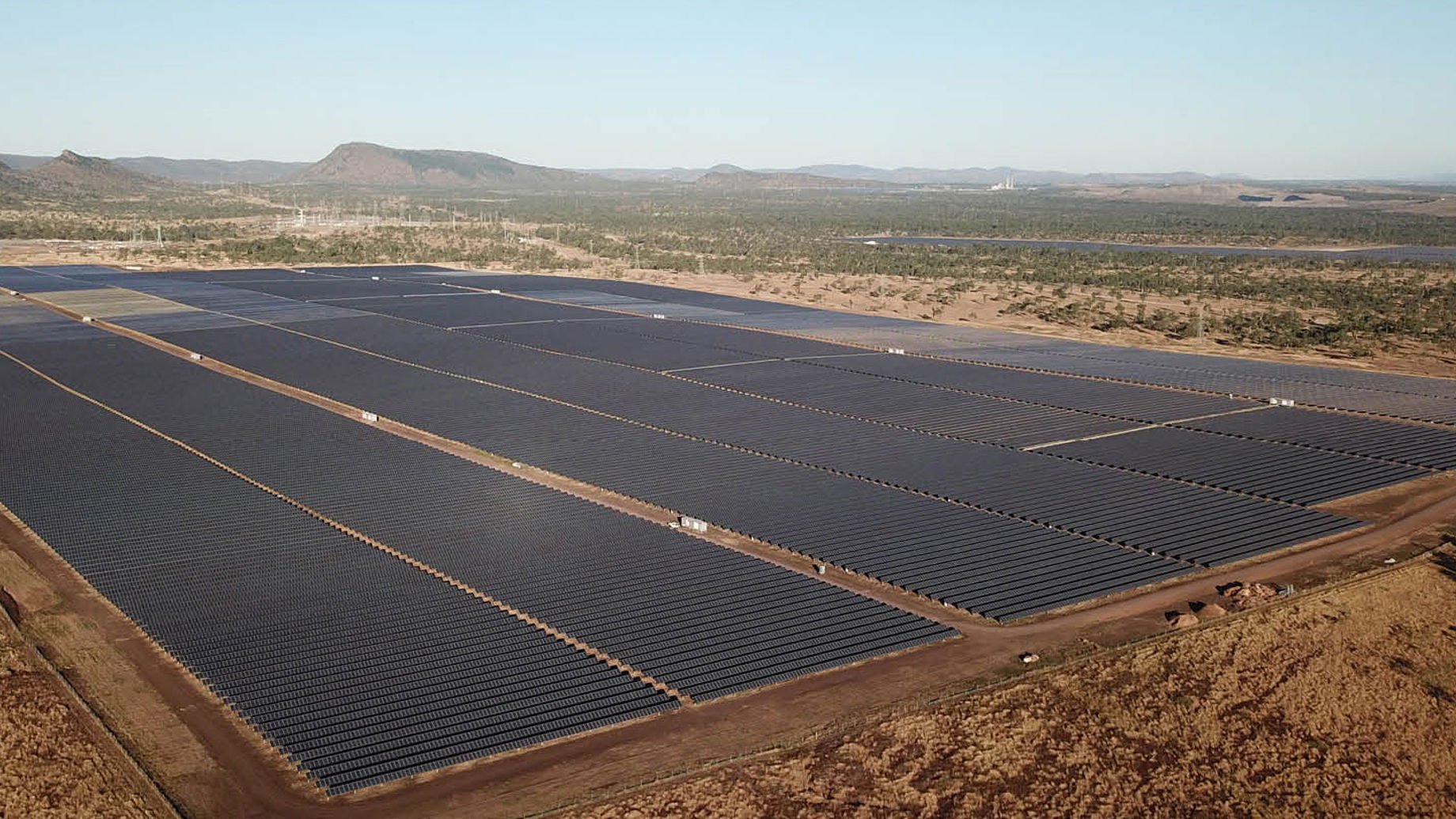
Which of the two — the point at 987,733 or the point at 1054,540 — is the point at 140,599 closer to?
the point at 987,733

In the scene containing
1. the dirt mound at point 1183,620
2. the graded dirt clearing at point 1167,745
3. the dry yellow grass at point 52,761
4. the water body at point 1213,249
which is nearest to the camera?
the dry yellow grass at point 52,761

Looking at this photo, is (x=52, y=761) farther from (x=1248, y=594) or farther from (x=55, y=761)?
(x=1248, y=594)

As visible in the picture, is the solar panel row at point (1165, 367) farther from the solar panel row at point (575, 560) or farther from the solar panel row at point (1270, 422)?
the solar panel row at point (575, 560)

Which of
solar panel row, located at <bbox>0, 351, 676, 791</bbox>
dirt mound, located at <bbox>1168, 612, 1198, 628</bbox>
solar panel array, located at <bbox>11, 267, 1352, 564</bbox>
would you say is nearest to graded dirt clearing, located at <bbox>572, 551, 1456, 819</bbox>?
dirt mound, located at <bbox>1168, 612, 1198, 628</bbox>

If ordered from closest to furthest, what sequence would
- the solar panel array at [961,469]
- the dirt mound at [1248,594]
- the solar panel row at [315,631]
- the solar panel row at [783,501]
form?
the solar panel row at [315,631], the dirt mound at [1248,594], the solar panel row at [783,501], the solar panel array at [961,469]

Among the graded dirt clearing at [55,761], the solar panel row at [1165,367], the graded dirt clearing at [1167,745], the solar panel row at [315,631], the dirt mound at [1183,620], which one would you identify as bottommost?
the graded dirt clearing at [1167,745]

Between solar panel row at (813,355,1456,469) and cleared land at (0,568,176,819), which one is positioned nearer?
cleared land at (0,568,176,819)

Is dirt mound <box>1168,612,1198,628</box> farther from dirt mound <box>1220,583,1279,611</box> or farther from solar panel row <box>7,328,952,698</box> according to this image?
solar panel row <box>7,328,952,698</box>

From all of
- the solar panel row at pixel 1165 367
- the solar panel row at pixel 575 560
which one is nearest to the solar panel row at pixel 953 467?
the solar panel row at pixel 575 560
